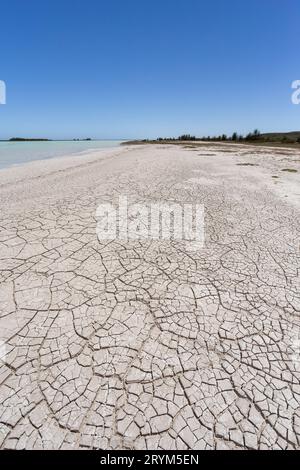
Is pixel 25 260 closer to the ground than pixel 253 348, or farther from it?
farther from it

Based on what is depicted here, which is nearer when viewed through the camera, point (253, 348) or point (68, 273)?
point (253, 348)

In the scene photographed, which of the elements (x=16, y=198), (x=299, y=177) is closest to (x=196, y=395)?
A: (x=16, y=198)

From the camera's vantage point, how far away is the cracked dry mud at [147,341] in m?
1.26

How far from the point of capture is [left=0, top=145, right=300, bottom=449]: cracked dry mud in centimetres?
126

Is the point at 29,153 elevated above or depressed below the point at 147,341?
above

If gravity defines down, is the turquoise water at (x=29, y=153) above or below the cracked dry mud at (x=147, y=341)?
above

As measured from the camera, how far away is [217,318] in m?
2.00

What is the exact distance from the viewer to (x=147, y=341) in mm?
1773

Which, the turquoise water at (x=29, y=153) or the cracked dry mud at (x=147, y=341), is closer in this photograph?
the cracked dry mud at (x=147, y=341)

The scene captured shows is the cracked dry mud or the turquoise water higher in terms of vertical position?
the turquoise water

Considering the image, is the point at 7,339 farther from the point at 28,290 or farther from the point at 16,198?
the point at 16,198

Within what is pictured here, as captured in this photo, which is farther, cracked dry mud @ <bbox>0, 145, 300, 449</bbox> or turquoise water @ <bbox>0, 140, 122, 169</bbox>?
turquoise water @ <bbox>0, 140, 122, 169</bbox>
